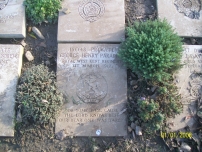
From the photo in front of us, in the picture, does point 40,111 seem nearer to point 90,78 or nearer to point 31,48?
point 90,78

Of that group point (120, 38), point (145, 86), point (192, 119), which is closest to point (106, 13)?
point (120, 38)

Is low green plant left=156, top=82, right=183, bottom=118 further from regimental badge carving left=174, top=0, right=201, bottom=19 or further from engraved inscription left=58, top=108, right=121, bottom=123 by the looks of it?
regimental badge carving left=174, top=0, right=201, bottom=19

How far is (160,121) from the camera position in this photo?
3967 mm

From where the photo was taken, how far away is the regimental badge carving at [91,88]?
14.1 feet

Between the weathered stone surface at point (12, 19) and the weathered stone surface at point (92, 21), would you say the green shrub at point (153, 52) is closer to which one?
the weathered stone surface at point (92, 21)

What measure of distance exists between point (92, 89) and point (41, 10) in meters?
1.51

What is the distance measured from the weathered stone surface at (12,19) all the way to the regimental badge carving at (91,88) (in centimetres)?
126

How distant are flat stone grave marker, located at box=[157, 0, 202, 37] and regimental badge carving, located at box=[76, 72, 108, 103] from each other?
4.75 ft

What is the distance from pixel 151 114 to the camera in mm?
4016

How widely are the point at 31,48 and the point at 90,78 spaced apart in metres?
1.14

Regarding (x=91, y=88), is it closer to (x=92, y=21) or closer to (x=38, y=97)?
(x=38, y=97)

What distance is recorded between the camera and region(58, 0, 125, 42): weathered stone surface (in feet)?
14.9

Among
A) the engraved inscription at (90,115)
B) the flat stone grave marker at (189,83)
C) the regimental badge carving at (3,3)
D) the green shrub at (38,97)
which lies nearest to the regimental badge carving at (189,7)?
the flat stone grave marker at (189,83)

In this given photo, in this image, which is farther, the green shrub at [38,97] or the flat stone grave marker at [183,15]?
the flat stone grave marker at [183,15]
